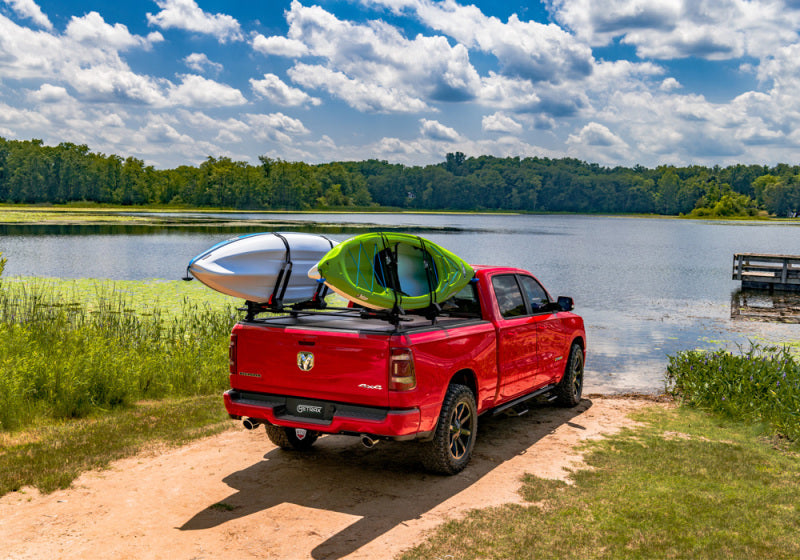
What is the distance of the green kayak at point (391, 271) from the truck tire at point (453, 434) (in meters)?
0.96

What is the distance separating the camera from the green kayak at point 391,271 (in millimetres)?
6066

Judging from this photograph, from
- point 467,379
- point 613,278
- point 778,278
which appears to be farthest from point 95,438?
point 613,278

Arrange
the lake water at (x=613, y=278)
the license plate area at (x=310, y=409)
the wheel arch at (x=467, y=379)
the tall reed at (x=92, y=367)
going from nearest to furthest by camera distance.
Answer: the license plate area at (x=310, y=409), the wheel arch at (x=467, y=379), the tall reed at (x=92, y=367), the lake water at (x=613, y=278)

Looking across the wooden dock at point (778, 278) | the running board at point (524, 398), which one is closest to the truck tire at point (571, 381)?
the running board at point (524, 398)

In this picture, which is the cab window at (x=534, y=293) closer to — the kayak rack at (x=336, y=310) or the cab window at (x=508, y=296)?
the cab window at (x=508, y=296)

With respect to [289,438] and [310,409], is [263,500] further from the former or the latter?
[289,438]

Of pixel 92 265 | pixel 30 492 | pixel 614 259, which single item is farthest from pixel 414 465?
pixel 614 259

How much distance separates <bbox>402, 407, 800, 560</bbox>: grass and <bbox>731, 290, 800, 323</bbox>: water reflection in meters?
17.7

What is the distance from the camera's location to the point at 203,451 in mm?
7641

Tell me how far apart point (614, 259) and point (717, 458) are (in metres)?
46.8

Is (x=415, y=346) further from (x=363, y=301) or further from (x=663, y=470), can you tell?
(x=663, y=470)

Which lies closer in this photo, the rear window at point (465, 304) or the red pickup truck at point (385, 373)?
the red pickup truck at point (385, 373)

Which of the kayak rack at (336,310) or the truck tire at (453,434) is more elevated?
the kayak rack at (336,310)

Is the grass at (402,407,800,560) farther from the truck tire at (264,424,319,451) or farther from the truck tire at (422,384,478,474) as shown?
the truck tire at (264,424,319,451)
